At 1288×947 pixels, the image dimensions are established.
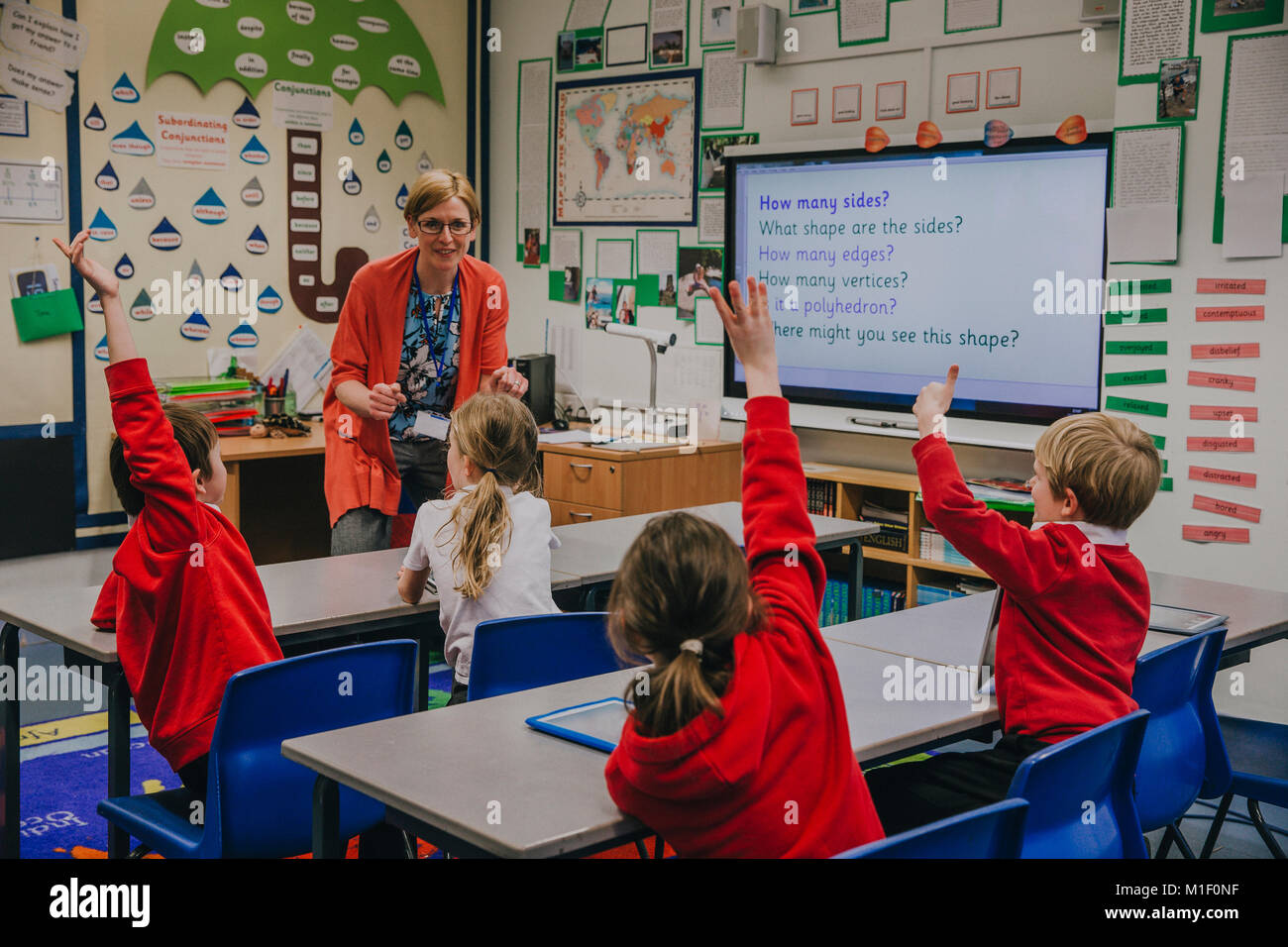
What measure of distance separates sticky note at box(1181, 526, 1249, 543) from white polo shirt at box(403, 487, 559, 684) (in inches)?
82.2

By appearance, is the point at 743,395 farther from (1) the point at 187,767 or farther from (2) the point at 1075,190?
(1) the point at 187,767

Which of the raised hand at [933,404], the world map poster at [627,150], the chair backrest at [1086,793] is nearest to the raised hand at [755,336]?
the raised hand at [933,404]

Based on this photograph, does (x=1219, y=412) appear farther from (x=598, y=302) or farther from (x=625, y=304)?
(x=598, y=302)

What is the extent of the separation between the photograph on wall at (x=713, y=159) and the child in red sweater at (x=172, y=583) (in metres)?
3.55

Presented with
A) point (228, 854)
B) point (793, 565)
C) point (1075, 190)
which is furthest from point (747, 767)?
point (1075, 190)

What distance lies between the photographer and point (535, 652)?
7.41ft

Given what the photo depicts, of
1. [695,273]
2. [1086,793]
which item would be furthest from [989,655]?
[695,273]

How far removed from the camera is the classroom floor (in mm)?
3078

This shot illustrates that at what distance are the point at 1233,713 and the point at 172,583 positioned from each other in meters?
2.98

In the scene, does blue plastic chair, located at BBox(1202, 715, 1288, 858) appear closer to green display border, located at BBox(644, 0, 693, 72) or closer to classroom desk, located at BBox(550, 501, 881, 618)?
classroom desk, located at BBox(550, 501, 881, 618)

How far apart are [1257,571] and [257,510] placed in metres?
3.64

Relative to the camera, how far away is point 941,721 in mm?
1902

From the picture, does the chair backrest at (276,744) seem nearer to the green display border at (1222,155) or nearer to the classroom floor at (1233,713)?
the classroom floor at (1233,713)

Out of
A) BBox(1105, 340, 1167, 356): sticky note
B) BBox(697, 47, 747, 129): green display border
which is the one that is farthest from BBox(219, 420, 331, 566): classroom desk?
BBox(1105, 340, 1167, 356): sticky note
